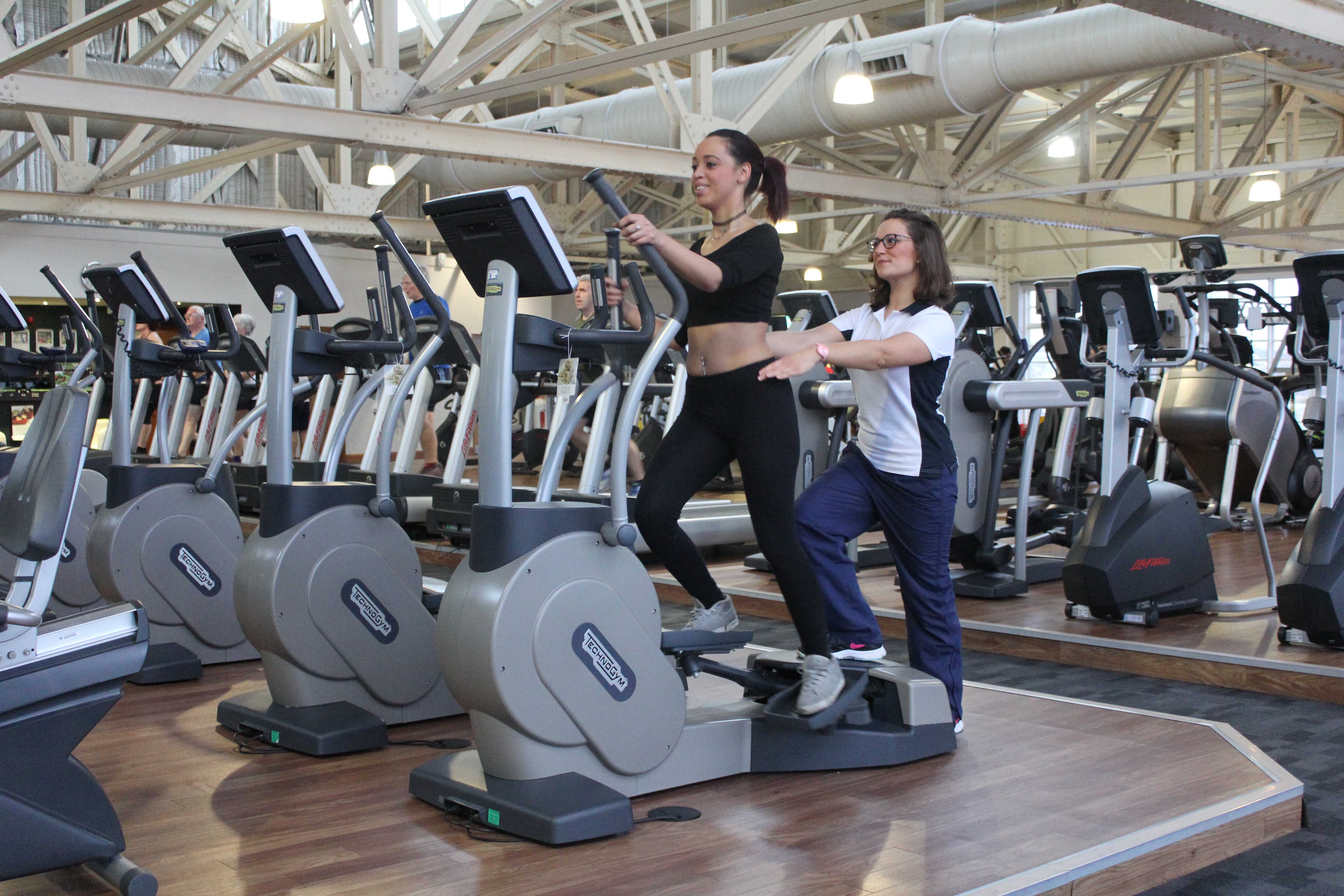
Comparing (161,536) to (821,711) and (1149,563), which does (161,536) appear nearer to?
(821,711)

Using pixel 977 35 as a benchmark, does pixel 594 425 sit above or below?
below

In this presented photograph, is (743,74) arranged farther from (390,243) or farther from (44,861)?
(44,861)

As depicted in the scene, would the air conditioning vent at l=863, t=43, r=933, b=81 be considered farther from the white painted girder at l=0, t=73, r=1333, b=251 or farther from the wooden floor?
the wooden floor

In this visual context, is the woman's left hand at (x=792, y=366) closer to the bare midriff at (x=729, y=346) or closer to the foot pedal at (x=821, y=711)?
the bare midriff at (x=729, y=346)

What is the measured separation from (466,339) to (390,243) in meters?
2.88

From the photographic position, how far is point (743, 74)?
30.4 feet

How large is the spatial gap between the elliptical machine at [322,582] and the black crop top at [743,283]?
2.88ft

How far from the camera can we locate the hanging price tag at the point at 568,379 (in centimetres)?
537

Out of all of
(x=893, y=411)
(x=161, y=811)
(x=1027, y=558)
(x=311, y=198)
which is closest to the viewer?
(x=161, y=811)

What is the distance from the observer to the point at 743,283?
2863mm

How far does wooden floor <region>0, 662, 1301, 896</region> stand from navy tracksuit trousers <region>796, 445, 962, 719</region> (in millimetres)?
301

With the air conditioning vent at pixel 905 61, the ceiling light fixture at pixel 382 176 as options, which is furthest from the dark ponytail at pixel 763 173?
the ceiling light fixture at pixel 382 176

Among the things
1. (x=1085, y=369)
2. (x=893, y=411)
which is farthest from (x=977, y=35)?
(x=893, y=411)

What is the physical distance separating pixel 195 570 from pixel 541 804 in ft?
7.51
